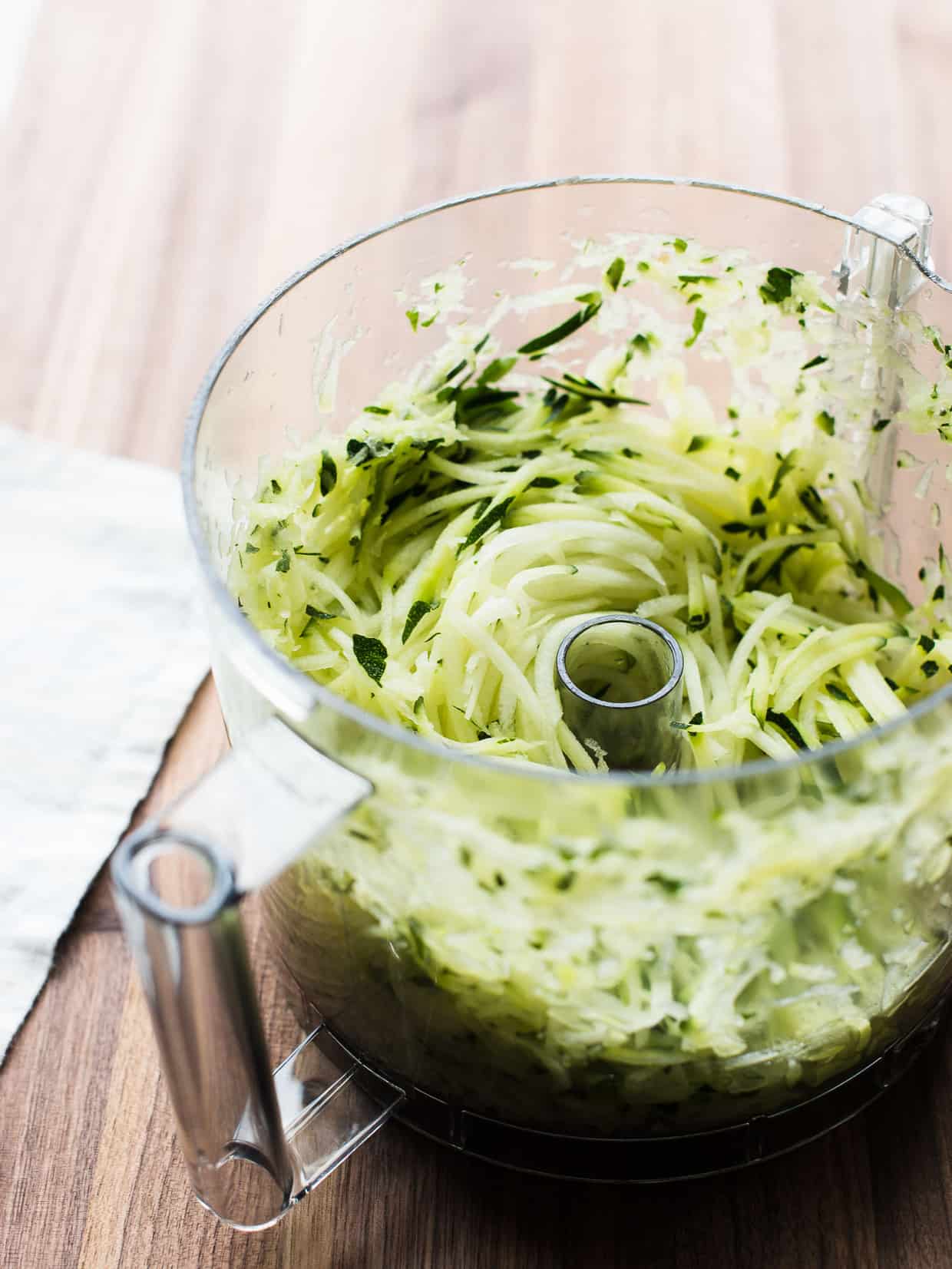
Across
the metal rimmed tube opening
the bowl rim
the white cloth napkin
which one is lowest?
the white cloth napkin

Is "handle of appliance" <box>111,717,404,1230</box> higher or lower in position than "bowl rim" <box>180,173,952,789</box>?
lower

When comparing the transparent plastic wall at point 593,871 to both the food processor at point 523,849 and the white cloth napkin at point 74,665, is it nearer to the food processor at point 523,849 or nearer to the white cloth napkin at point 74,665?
the food processor at point 523,849

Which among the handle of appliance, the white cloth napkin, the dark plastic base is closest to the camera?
the handle of appliance

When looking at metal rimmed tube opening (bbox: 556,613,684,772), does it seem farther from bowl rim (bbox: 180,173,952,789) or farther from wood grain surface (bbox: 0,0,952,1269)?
wood grain surface (bbox: 0,0,952,1269)

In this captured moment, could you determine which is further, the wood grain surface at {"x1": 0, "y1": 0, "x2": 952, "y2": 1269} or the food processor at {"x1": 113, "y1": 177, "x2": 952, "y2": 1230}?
the wood grain surface at {"x1": 0, "y1": 0, "x2": 952, "y2": 1269}

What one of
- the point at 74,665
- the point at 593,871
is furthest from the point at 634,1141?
the point at 74,665

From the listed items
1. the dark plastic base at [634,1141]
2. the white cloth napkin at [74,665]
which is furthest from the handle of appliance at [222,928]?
the white cloth napkin at [74,665]

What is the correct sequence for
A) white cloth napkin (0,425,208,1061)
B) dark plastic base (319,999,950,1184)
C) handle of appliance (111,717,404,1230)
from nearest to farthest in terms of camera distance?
handle of appliance (111,717,404,1230) < dark plastic base (319,999,950,1184) < white cloth napkin (0,425,208,1061)

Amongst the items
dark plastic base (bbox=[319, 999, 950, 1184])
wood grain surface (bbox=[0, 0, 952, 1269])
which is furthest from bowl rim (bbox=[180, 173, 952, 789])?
wood grain surface (bbox=[0, 0, 952, 1269])
